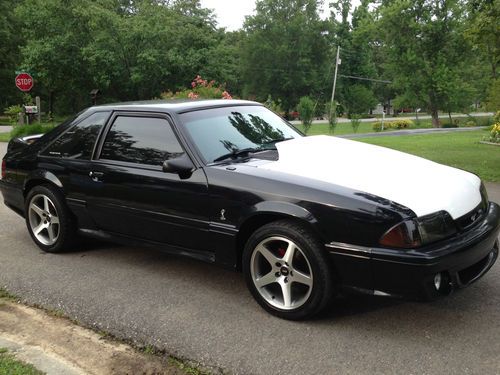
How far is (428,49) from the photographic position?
4934 centimetres

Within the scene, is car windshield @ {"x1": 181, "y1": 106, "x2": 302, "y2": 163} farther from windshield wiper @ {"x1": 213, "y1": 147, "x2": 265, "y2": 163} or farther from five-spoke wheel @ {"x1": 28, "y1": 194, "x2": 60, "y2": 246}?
five-spoke wheel @ {"x1": 28, "y1": 194, "x2": 60, "y2": 246}

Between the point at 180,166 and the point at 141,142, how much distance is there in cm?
67

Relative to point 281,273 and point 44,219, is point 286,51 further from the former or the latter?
point 281,273

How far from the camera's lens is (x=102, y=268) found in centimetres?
452

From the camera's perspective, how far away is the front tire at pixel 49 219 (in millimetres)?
4727

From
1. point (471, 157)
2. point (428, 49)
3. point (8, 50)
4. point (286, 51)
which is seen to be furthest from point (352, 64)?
point (471, 157)

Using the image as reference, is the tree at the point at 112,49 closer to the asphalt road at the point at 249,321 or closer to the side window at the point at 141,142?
the side window at the point at 141,142

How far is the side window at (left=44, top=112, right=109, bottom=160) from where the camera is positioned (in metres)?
4.54

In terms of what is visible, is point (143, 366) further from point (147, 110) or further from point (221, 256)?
point (147, 110)

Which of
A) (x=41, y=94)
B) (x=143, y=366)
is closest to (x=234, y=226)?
(x=143, y=366)

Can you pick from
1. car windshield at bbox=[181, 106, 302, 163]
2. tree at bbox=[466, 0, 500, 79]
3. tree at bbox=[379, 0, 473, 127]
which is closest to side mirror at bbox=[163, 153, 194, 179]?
car windshield at bbox=[181, 106, 302, 163]

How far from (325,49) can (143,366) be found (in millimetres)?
77355

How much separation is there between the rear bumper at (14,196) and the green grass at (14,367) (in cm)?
252

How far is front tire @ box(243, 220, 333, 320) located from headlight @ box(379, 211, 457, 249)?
45 cm
